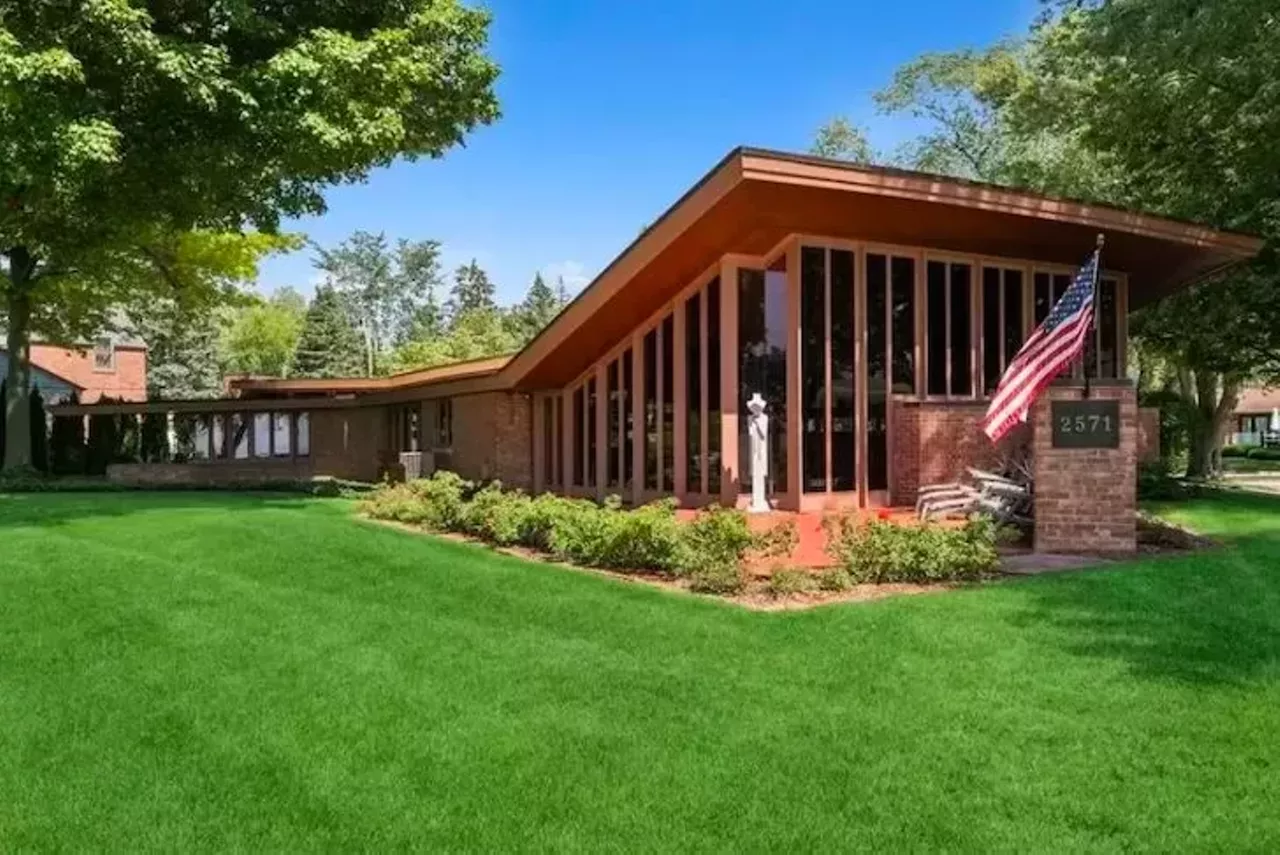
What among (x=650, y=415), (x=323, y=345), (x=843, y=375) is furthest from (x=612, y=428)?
(x=323, y=345)

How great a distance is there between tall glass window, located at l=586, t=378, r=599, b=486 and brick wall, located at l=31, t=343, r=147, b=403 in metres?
26.9

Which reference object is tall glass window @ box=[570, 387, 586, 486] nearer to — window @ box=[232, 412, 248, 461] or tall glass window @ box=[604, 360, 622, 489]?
tall glass window @ box=[604, 360, 622, 489]

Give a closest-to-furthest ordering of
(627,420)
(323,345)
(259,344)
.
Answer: (627,420)
(323,345)
(259,344)

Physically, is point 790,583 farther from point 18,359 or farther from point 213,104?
point 18,359

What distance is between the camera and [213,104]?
13602mm

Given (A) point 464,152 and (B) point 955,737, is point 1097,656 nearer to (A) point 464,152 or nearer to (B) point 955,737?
(B) point 955,737

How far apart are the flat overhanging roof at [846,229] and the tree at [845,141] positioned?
18.7 meters

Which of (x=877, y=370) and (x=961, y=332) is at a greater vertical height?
(x=961, y=332)

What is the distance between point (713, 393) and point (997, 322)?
13.1ft

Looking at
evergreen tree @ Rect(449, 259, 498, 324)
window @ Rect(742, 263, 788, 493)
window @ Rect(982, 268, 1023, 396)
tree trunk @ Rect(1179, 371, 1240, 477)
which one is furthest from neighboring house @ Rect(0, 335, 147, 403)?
evergreen tree @ Rect(449, 259, 498, 324)

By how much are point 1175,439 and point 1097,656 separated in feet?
69.0

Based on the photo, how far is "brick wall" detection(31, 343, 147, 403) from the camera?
37.7 metres

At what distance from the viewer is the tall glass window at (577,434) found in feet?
55.3

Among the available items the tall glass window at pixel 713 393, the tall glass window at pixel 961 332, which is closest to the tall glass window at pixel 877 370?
the tall glass window at pixel 961 332
